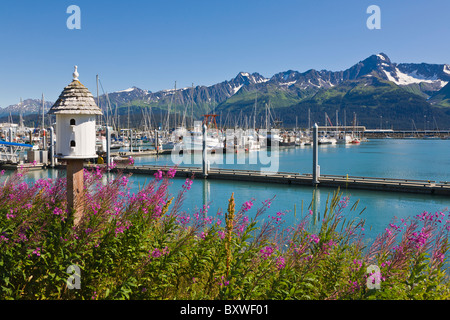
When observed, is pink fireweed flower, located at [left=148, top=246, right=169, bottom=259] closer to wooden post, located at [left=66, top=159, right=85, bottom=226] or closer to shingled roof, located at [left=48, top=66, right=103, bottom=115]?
wooden post, located at [left=66, top=159, right=85, bottom=226]

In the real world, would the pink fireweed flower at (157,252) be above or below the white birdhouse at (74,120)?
below

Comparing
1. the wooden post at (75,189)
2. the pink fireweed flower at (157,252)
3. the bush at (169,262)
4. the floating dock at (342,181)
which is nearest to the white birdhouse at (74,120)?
the wooden post at (75,189)

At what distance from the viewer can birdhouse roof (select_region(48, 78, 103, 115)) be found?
26.8ft

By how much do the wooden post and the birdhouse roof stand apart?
1.14 metres

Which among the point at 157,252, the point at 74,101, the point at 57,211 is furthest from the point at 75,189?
the point at 157,252

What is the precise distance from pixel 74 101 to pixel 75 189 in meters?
2.18

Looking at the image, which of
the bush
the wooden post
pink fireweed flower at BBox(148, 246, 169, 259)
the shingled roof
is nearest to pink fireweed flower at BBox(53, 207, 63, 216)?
the bush

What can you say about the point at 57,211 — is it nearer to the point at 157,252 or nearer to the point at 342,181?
the point at 157,252

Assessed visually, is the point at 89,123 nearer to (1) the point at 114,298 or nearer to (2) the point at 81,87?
(2) the point at 81,87

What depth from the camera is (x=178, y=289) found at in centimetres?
621

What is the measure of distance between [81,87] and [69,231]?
3.73 meters

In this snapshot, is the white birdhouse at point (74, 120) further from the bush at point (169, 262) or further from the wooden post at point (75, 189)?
the bush at point (169, 262)

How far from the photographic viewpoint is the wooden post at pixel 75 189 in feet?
21.2

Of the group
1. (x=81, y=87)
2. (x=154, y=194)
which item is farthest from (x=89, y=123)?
(x=154, y=194)
